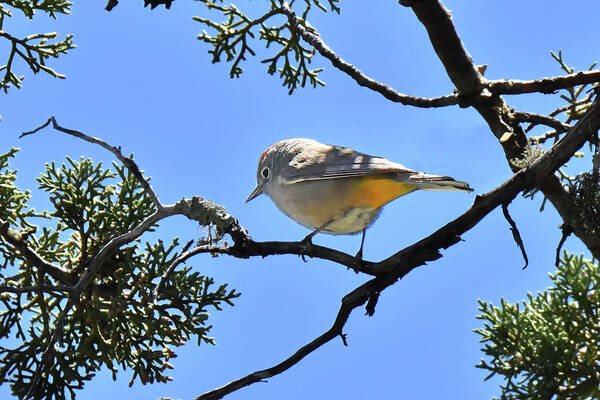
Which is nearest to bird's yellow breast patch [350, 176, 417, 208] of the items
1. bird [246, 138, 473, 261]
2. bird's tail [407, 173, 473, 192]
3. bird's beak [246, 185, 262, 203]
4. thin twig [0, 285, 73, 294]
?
bird [246, 138, 473, 261]

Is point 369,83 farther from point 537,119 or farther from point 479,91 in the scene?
point 537,119

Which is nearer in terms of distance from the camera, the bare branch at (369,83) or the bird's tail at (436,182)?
the bird's tail at (436,182)

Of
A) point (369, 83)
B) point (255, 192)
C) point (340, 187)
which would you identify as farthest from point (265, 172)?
point (369, 83)

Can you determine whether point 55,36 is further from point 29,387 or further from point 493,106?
point 493,106

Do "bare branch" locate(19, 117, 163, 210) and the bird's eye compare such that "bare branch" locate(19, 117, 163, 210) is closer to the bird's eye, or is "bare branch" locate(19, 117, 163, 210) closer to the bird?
the bird

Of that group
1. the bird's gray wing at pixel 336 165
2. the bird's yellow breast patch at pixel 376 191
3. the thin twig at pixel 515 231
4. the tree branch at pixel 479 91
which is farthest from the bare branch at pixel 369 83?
the thin twig at pixel 515 231

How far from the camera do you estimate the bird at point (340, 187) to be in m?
3.93

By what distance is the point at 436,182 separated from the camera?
3590 mm

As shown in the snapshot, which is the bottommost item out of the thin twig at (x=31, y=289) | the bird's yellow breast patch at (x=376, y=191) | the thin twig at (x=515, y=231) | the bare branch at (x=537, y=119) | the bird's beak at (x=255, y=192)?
the thin twig at (x=515, y=231)

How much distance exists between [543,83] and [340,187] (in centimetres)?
132

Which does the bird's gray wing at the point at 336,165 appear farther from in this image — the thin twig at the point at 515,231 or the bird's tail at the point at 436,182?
the thin twig at the point at 515,231

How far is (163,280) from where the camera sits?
11.5 feet

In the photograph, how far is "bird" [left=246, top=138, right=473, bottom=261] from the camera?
3.93 meters

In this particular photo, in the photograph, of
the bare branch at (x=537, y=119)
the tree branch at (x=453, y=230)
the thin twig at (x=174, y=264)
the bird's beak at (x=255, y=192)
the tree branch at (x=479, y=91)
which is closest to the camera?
the tree branch at (x=453, y=230)
